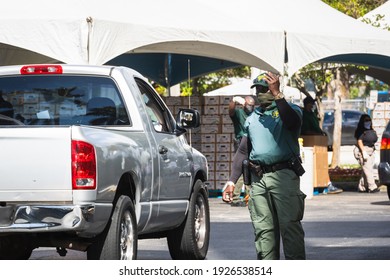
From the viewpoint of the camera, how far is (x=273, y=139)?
9.28 meters

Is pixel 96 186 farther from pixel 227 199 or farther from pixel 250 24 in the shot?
pixel 250 24

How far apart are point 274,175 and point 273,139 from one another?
0.92 ft

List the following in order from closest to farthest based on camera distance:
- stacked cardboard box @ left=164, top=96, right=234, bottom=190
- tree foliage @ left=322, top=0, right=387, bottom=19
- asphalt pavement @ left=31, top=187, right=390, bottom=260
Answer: asphalt pavement @ left=31, top=187, right=390, bottom=260 < stacked cardboard box @ left=164, top=96, right=234, bottom=190 < tree foliage @ left=322, top=0, right=387, bottom=19

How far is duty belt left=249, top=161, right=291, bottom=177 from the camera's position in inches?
366

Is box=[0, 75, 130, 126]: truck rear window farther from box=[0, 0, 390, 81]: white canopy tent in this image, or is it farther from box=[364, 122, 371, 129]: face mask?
box=[364, 122, 371, 129]: face mask

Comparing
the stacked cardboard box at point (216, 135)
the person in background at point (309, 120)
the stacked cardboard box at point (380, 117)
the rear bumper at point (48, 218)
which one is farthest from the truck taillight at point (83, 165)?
the stacked cardboard box at point (380, 117)

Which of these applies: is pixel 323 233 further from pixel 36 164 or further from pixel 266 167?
pixel 36 164

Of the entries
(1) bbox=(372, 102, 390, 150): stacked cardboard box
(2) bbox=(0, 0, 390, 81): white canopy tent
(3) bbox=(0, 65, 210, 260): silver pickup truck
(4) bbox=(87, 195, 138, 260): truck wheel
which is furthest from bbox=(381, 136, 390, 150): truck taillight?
(1) bbox=(372, 102, 390, 150): stacked cardboard box

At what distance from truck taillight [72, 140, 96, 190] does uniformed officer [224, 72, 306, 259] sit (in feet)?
4.50

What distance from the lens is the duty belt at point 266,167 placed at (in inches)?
366

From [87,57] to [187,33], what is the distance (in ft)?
7.03

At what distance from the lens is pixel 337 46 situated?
20.2m

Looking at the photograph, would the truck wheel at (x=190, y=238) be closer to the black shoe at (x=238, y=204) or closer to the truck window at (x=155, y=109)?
the truck window at (x=155, y=109)
